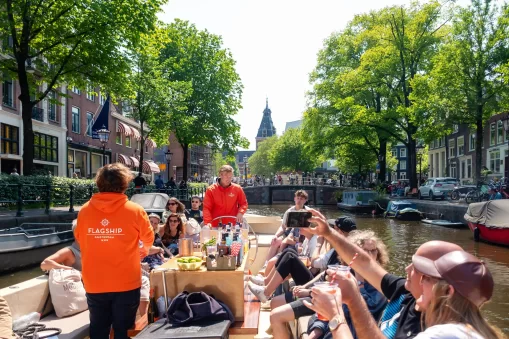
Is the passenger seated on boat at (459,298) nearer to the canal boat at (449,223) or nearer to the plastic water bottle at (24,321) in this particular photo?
the plastic water bottle at (24,321)

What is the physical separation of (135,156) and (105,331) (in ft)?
125

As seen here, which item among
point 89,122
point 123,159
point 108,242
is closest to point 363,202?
point 123,159

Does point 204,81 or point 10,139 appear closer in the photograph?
point 10,139

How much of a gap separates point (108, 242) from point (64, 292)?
60.9 inches

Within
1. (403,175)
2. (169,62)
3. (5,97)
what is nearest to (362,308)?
(5,97)

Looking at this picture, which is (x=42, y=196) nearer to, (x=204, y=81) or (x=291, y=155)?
(x=204, y=81)

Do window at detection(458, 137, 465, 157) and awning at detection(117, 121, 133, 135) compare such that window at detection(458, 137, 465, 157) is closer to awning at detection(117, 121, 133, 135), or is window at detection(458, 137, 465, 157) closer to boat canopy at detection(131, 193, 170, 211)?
awning at detection(117, 121, 133, 135)

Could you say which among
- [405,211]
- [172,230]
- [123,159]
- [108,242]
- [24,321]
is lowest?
[405,211]

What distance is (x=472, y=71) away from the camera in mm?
21391

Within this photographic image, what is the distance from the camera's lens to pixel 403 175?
233 ft

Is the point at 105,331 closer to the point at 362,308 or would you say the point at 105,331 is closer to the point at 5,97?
the point at 362,308

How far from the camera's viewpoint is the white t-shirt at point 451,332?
137 centimetres

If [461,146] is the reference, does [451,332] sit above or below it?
below

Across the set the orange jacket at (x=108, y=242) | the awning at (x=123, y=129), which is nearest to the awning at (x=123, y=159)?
the awning at (x=123, y=129)
